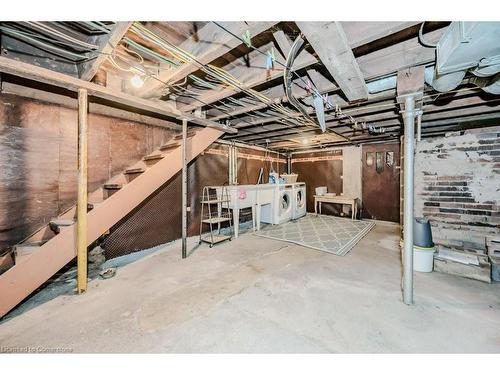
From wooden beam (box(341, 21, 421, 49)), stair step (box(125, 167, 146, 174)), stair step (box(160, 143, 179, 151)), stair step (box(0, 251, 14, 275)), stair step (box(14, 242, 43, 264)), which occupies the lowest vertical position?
stair step (box(0, 251, 14, 275))

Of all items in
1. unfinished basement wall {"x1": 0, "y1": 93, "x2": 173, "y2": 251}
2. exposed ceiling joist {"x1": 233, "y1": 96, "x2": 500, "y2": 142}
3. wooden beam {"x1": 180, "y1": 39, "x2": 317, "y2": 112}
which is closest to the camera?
wooden beam {"x1": 180, "y1": 39, "x2": 317, "y2": 112}

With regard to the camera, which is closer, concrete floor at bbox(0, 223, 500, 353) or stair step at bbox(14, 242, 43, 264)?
concrete floor at bbox(0, 223, 500, 353)

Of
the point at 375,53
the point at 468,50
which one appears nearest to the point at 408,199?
the point at 468,50

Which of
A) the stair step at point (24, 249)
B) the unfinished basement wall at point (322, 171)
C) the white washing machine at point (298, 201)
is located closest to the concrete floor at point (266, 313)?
the stair step at point (24, 249)

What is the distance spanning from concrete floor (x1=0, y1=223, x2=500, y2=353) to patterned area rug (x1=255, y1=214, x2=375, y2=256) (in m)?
0.82

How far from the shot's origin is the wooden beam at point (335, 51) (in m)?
1.46

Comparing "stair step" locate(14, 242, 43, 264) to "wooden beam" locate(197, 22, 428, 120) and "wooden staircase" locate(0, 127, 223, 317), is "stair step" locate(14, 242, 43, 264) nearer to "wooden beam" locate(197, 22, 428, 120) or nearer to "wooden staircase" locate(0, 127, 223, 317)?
"wooden staircase" locate(0, 127, 223, 317)

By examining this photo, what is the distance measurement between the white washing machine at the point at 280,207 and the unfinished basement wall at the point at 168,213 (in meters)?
0.77

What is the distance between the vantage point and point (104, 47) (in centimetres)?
184

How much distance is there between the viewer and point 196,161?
4.84 meters

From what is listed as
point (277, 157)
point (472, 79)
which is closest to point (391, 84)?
point (472, 79)

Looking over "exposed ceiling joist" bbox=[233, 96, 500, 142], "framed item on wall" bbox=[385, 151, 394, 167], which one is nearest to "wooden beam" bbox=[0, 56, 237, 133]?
"exposed ceiling joist" bbox=[233, 96, 500, 142]

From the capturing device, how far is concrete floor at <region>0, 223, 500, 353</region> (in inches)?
63.6

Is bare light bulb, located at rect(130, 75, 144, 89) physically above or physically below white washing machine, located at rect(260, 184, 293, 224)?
above
